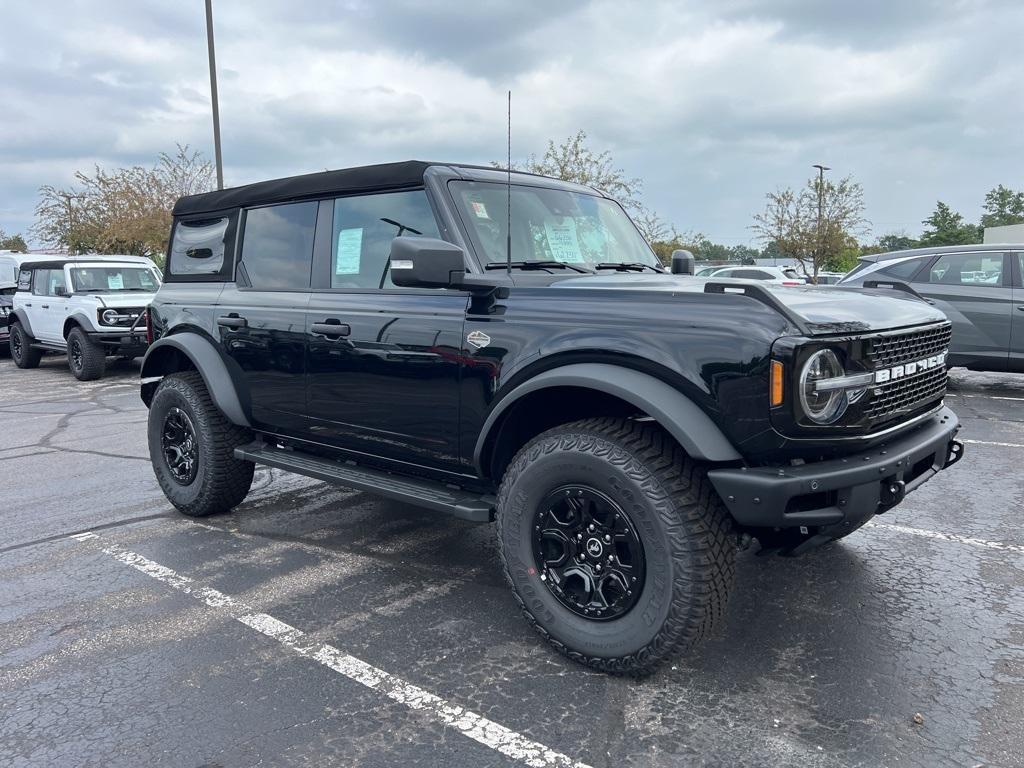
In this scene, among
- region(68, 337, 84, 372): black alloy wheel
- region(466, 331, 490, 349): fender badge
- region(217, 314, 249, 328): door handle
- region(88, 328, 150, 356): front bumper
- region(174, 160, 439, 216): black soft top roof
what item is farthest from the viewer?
region(68, 337, 84, 372): black alloy wheel

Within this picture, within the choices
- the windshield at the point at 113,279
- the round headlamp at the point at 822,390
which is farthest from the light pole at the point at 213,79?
the round headlamp at the point at 822,390

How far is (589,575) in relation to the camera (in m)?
2.91

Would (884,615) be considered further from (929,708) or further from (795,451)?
(795,451)

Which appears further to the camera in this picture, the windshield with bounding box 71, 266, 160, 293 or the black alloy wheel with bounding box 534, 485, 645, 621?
the windshield with bounding box 71, 266, 160, 293

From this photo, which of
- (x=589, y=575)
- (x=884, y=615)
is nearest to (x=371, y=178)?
(x=589, y=575)

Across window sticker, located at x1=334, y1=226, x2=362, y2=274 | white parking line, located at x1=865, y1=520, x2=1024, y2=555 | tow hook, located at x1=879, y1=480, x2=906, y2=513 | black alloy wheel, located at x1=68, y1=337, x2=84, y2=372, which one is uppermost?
window sticker, located at x1=334, y1=226, x2=362, y2=274

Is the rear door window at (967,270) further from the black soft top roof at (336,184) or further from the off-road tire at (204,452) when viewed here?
the off-road tire at (204,452)

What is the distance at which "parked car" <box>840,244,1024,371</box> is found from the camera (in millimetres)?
8781

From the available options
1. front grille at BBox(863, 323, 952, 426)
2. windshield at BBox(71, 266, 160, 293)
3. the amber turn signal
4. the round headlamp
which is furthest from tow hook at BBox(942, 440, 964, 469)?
windshield at BBox(71, 266, 160, 293)

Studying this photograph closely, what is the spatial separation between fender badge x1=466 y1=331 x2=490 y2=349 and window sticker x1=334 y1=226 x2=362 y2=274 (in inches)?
38.2

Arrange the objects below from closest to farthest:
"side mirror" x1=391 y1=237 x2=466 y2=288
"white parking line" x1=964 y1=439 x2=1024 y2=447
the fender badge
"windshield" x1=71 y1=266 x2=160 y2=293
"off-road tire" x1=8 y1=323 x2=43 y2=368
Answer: "side mirror" x1=391 y1=237 x2=466 y2=288 < the fender badge < "white parking line" x1=964 y1=439 x2=1024 y2=447 < "windshield" x1=71 y1=266 x2=160 y2=293 < "off-road tire" x1=8 y1=323 x2=43 y2=368

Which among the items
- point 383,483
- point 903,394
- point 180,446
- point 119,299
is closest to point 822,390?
point 903,394

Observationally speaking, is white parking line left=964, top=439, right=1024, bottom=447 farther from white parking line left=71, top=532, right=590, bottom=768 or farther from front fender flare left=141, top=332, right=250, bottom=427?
front fender flare left=141, top=332, right=250, bottom=427

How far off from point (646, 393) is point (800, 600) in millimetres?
1506
